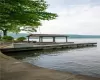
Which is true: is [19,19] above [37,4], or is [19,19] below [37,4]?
below

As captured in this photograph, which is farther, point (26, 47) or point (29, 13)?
point (26, 47)

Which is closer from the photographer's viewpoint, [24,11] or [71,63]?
[24,11]

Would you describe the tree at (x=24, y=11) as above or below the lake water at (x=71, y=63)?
above

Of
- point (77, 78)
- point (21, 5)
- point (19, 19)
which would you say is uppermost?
point (21, 5)

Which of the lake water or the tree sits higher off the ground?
the tree

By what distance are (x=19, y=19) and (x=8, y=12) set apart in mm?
1759

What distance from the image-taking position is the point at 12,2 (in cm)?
2075

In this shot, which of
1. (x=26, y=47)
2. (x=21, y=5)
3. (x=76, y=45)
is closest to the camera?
(x=21, y=5)

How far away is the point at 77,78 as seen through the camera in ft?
35.2

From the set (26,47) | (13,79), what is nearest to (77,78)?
(13,79)

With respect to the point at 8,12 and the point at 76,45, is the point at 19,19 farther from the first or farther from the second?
the point at 76,45

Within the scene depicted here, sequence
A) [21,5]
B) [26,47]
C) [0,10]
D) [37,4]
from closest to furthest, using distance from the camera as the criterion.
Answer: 1. [0,10]
2. [21,5]
3. [37,4]
4. [26,47]

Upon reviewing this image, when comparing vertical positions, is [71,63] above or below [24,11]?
below

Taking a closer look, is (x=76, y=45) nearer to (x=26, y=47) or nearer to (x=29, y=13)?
(x=26, y=47)
